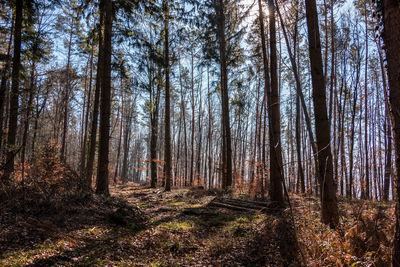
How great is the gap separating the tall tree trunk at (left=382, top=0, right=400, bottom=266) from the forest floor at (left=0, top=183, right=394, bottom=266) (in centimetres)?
68

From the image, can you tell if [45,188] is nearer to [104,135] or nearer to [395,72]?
[104,135]

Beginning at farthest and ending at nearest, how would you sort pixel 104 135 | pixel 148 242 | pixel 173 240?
pixel 104 135
pixel 173 240
pixel 148 242

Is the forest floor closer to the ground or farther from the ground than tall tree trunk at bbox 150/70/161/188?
closer to the ground

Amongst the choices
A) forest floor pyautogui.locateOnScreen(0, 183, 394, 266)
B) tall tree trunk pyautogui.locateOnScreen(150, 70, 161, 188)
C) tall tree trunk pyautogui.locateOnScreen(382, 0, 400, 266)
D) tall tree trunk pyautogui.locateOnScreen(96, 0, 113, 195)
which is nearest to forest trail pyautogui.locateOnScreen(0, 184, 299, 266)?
forest floor pyautogui.locateOnScreen(0, 183, 394, 266)

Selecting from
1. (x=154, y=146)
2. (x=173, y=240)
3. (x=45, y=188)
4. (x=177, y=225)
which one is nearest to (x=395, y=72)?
(x=173, y=240)

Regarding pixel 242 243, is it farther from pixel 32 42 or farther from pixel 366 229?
pixel 32 42

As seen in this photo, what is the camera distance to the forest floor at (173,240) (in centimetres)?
297

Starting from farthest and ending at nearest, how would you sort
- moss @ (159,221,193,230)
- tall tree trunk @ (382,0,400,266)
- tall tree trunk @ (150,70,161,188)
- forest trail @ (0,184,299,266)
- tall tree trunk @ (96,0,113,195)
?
1. tall tree trunk @ (150,70,161,188)
2. tall tree trunk @ (96,0,113,195)
3. moss @ (159,221,193,230)
4. forest trail @ (0,184,299,266)
5. tall tree trunk @ (382,0,400,266)

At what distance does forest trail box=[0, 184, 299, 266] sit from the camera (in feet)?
10.6

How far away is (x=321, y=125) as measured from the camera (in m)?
4.74

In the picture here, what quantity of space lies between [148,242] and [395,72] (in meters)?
4.49

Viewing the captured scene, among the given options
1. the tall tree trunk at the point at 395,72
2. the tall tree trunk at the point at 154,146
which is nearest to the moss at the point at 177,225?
the tall tree trunk at the point at 395,72

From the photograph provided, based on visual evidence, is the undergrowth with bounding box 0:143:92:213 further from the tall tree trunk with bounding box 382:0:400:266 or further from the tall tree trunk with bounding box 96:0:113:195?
the tall tree trunk with bounding box 382:0:400:266

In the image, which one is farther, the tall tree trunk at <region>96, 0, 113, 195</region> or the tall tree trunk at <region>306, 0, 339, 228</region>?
the tall tree trunk at <region>96, 0, 113, 195</region>
